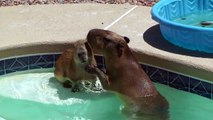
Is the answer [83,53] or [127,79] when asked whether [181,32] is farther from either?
[83,53]

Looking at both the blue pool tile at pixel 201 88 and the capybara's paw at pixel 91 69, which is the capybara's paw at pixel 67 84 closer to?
the capybara's paw at pixel 91 69

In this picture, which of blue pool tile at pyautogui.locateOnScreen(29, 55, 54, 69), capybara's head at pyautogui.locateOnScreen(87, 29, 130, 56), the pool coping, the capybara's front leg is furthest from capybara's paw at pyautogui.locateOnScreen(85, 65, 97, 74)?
blue pool tile at pyautogui.locateOnScreen(29, 55, 54, 69)

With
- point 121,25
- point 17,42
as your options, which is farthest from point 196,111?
point 17,42

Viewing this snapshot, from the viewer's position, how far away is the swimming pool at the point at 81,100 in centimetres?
534

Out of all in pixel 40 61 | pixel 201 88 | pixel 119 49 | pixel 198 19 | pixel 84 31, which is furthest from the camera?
pixel 198 19

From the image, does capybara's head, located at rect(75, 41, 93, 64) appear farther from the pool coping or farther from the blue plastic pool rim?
the blue plastic pool rim

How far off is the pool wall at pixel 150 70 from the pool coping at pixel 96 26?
5cm

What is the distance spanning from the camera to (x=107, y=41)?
5203mm

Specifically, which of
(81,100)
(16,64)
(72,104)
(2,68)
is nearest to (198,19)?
(81,100)

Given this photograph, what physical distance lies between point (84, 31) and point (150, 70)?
97 centimetres

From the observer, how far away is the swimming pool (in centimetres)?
534

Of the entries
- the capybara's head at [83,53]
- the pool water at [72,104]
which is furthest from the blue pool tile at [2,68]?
the capybara's head at [83,53]

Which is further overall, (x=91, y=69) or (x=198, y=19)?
(x=198, y=19)

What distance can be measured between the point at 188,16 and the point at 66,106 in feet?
→ 6.82
